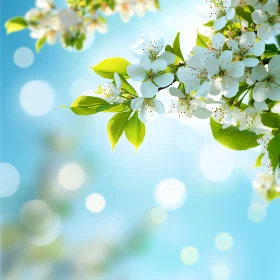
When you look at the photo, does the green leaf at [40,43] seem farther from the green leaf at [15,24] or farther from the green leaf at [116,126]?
the green leaf at [116,126]

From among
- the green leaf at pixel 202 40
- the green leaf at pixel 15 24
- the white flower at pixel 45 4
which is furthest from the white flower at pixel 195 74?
the white flower at pixel 45 4

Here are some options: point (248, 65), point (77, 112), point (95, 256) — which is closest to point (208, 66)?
point (248, 65)

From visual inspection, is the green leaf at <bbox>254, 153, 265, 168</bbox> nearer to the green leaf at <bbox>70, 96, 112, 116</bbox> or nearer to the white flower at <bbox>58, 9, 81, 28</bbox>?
the green leaf at <bbox>70, 96, 112, 116</bbox>

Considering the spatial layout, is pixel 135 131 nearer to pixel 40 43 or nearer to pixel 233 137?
pixel 233 137

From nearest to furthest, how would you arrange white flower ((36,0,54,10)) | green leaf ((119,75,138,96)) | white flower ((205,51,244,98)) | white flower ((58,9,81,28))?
white flower ((205,51,244,98))
green leaf ((119,75,138,96))
white flower ((58,9,81,28))
white flower ((36,0,54,10))

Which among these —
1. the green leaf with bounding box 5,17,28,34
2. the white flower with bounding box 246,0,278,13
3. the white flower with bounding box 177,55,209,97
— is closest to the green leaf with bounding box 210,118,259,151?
the white flower with bounding box 177,55,209,97

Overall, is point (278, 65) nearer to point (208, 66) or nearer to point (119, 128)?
point (208, 66)

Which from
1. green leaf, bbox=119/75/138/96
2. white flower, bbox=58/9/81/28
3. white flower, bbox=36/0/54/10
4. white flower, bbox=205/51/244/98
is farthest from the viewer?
white flower, bbox=36/0/54/10
